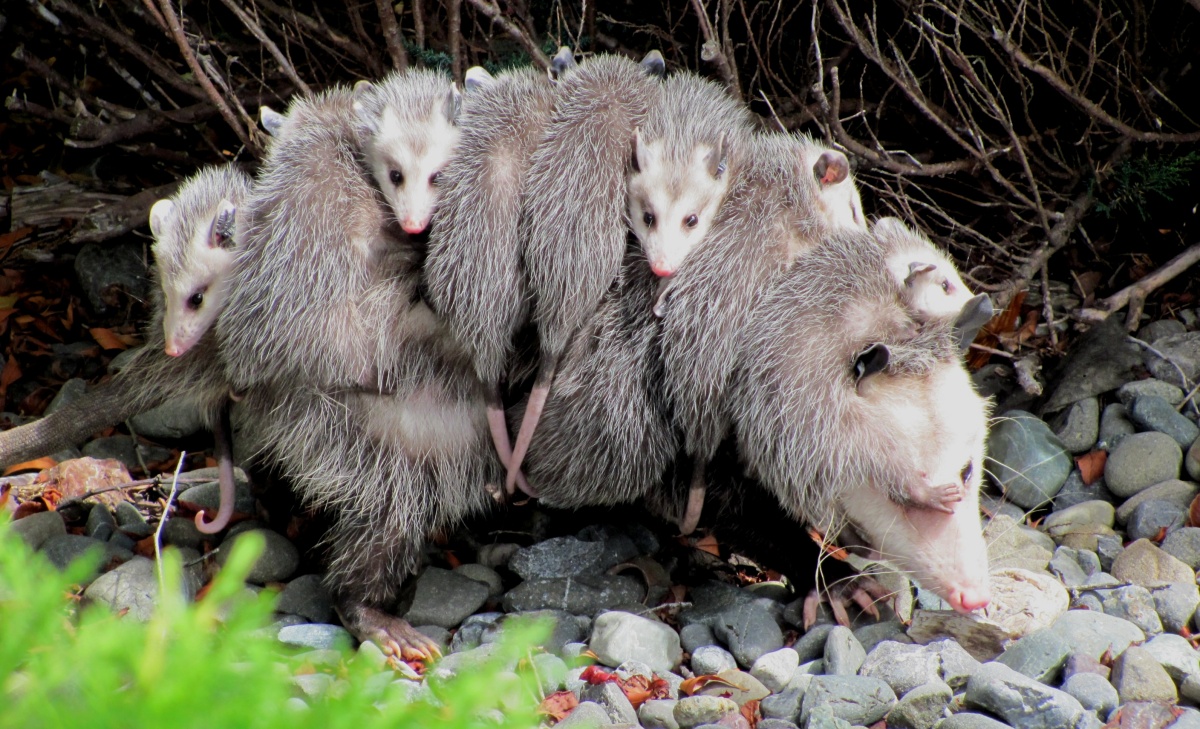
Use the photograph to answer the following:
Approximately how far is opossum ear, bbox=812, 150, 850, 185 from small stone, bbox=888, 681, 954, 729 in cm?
90

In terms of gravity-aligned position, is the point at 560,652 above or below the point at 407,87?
below

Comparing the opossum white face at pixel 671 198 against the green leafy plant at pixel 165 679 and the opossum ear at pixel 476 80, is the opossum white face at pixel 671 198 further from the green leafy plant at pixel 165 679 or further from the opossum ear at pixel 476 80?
the green leafy plant at pixel 165 679

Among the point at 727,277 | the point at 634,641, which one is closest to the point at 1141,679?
the point at 634,641

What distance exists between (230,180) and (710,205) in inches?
37.0

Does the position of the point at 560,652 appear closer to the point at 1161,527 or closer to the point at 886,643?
the point at 886,643

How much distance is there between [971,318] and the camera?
6.21 feet

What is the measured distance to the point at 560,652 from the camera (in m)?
2.00

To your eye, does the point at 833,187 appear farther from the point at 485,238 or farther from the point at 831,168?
the point at 485,238

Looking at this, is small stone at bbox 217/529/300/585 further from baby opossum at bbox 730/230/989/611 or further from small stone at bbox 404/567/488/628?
baby opossum at bbox 730/230/989/611

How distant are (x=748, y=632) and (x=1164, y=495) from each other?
1.00 m

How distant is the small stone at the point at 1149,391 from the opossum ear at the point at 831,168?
103cm

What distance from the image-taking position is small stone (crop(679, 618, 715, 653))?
2023 millimetres

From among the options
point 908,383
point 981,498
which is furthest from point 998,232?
point 908,383

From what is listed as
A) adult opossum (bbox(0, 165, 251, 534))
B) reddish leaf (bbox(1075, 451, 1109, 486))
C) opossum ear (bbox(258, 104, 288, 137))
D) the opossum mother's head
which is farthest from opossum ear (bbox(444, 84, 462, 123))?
reddish leaf (bbox(1075, 451, 1109, 486))
